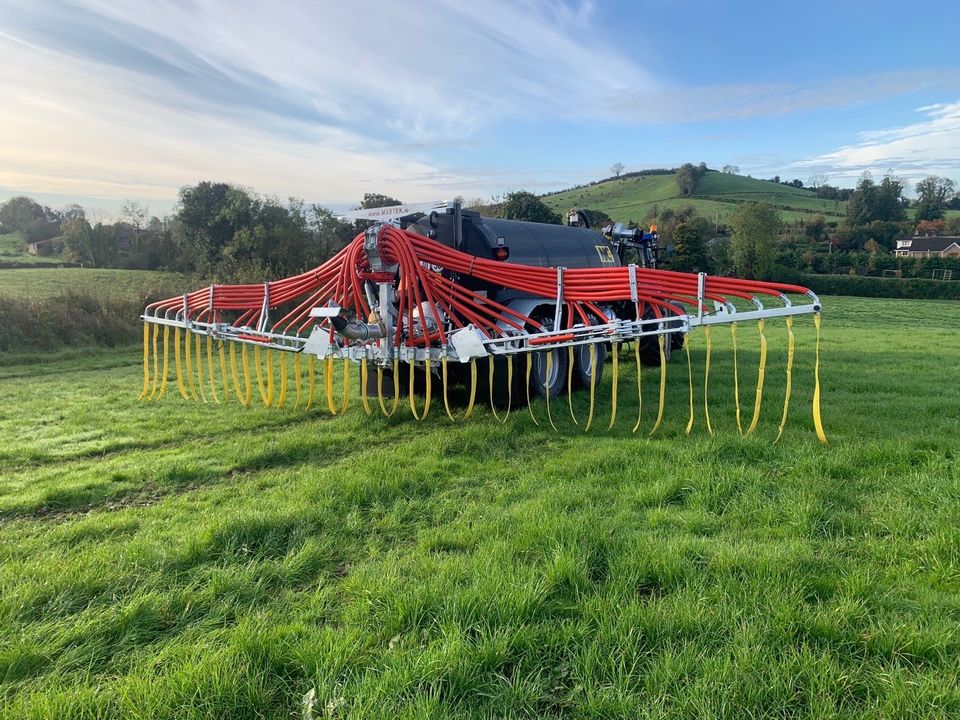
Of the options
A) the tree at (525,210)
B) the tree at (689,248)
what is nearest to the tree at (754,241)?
the tree at (689,248)

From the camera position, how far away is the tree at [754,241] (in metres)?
38.1

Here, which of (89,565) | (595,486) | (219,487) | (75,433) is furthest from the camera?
(75,433)

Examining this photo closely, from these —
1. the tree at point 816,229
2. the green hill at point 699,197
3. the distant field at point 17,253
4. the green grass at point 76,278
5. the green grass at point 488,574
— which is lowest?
the green grass at point 488,574

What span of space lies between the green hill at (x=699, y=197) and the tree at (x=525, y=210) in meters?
30.7

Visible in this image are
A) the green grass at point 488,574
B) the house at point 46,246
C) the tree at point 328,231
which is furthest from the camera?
the house at point 46,246

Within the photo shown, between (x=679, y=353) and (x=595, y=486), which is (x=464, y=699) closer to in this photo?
Result: (x=595, y=486)

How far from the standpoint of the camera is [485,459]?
5000mm

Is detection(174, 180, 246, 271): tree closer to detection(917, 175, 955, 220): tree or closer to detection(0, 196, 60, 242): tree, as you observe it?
detection(0, 196, 60, 242): tree

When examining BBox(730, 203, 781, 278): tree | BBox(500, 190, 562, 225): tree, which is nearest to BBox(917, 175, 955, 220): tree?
BBox(730, 203, 781, 278): tree

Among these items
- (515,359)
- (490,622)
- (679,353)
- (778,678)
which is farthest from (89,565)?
(679,353)

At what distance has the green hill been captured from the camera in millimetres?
58188

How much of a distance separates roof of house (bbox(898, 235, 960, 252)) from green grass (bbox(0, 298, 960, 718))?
6047 centimetres

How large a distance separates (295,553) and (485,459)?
6.70 ft

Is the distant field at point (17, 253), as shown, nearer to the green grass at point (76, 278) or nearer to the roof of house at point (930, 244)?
the green grass at point (76, 278)
